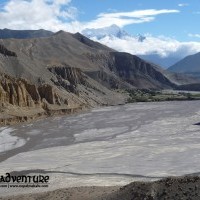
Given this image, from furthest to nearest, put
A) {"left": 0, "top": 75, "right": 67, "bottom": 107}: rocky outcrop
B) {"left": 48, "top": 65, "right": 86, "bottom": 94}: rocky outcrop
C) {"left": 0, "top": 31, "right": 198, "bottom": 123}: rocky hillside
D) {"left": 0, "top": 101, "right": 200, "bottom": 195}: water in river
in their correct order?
{"left": 48, "top": 65, "right": 86, "bottom": 94}: rocky outcrop
{"left": 0, "top": 31, "right": 198, "bottom": 123}: rocky hillside
{"left": 0, "top": 75, "right": 67, "bottom": 107}: rocky outcrop
{"left": 0, "top": 101, "right": 200, "bottom": 195}: water in river

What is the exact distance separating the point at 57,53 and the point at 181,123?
125 metres

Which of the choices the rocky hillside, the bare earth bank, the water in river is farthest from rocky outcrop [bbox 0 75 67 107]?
the bare earth bank

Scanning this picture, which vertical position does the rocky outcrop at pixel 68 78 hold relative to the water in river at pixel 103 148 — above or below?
above

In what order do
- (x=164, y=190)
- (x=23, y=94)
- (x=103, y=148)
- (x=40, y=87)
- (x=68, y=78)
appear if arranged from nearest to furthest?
(x=164, y=190), (x=103, y=148), (x=23, y=94), (x=40, y=87), (x=68, y=78)

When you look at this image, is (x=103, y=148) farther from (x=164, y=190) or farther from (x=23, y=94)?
(x=23, y=94)

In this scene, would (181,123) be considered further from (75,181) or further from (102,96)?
(102,96)

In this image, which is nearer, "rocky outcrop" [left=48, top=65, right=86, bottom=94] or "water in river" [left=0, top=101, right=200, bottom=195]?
"water in river" [left=0, top=101, right=200, bottom=195]

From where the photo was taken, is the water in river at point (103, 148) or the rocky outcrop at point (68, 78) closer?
the water in river at point (103, 148)

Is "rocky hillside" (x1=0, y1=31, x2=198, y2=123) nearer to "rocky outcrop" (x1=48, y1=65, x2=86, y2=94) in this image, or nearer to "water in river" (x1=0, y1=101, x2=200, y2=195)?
"rocky outcrop" (x1=48, y1=65, x2=86, y2=94)

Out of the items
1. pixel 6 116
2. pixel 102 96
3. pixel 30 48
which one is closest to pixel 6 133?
pixel 6 116

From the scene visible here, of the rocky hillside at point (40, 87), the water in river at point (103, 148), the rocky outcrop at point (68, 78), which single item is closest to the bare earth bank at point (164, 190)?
the water in river at point (103, 148)

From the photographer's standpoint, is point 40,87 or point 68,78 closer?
point 40,87

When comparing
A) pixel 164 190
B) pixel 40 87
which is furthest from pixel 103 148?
pixel 40 87

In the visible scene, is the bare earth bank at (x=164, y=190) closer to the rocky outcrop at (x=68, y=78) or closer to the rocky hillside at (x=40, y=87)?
the rocky hillside at (x=40, y=87)
